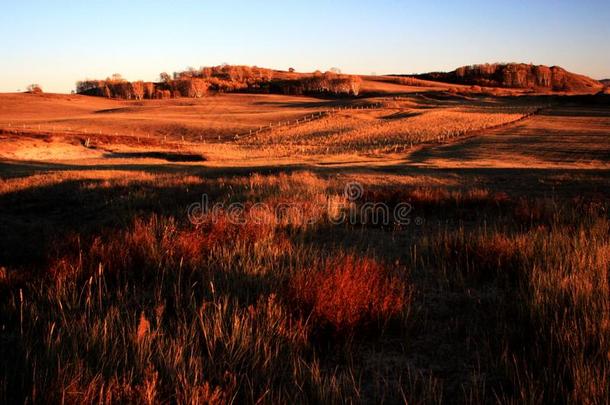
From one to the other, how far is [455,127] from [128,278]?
5647 cm

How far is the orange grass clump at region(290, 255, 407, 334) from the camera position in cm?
401

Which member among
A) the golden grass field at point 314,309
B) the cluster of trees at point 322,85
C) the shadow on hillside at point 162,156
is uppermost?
the cluster of trees at point 322,85

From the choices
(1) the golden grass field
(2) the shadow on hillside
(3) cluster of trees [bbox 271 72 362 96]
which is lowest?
(2) the shadow on hillside

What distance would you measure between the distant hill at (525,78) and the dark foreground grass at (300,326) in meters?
181

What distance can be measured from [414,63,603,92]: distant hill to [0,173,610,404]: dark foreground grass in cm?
18075

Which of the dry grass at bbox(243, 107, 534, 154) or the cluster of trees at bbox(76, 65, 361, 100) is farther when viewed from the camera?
the cluster of trees at bbox(76, 65, 361, 100)

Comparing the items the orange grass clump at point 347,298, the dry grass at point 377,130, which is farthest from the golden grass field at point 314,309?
the dry grass at point 377,130

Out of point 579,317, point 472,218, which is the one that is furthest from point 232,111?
point 579,317

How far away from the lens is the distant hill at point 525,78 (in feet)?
562

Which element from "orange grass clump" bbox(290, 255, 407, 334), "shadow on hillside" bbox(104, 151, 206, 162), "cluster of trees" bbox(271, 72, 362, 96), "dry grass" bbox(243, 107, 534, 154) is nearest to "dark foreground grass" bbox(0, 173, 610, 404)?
"orange grass clump" bbox(290, 255, 407, 334)

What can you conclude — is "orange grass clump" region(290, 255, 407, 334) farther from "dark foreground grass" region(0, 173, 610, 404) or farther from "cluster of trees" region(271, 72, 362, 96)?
"cluster of trees" region(271, 72, 362, 96)

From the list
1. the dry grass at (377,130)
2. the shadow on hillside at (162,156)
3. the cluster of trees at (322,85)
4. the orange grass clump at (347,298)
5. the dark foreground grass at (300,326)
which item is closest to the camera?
the dark foreground grass at (300,326)

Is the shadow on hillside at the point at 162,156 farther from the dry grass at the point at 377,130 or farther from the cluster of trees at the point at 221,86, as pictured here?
the cluster of trees at the point at 221,86

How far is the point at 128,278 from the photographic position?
5.50m
